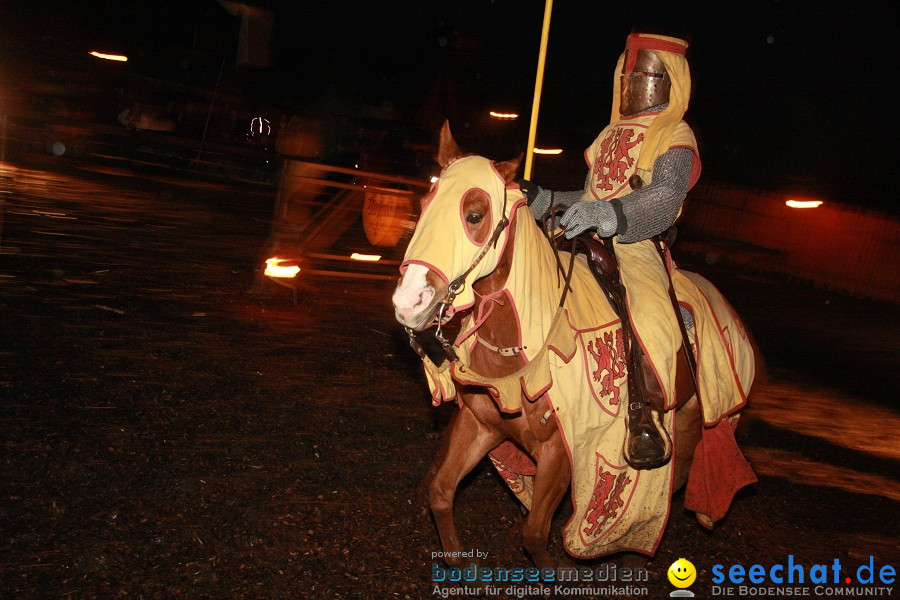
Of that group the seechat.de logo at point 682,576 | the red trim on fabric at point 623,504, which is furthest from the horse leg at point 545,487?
the seechat.de logo at point 682,576

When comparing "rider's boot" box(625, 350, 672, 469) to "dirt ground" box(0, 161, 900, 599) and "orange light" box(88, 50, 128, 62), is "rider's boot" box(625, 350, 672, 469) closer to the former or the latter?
"dirt ground" box(0, 161, 900, 599)

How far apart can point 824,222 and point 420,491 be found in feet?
56.4

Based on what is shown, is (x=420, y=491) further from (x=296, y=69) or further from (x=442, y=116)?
(x=296, y=69)

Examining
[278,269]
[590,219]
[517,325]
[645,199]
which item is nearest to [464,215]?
[517,325]

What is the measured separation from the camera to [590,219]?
126 inches

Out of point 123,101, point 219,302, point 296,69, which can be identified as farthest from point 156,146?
point 219,302

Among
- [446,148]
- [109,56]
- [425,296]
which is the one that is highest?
[109,56]

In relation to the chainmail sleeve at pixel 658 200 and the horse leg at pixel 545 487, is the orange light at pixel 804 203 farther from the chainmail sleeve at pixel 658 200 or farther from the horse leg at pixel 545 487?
the horse leg at pixel 545 487

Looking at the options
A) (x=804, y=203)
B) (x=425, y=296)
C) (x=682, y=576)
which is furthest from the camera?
(x=804, y=203)

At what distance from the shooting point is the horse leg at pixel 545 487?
3248mm

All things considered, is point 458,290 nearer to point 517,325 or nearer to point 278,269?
point 517,325

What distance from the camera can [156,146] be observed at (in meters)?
20.8

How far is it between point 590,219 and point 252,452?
2.92m

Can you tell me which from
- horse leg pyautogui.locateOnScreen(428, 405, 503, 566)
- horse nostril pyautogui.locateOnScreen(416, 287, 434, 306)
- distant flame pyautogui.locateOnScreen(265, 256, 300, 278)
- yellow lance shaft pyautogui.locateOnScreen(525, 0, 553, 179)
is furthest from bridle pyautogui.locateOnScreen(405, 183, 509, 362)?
distant flame pyautogui.locateOnScreen(265, 256, 300, 278)
